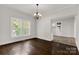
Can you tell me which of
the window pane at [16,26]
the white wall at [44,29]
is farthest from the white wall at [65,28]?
the window pane at [16,26]

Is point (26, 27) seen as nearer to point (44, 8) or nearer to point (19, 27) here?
point (19, 27)

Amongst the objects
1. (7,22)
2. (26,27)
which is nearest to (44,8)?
(26,27)

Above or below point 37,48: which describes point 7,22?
above

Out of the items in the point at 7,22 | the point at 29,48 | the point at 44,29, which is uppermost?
the point at 7,22

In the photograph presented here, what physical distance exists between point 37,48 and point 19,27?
57cm

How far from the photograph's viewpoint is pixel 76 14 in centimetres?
142

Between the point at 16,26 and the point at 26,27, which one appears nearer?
the point at 16,26

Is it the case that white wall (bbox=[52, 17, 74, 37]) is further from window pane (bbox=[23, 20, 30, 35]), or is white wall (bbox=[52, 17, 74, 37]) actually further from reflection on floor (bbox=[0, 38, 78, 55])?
window pane (bbox=[23, 20, 30, 35])

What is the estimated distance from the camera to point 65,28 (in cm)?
153

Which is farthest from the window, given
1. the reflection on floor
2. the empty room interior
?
the reflection on floor

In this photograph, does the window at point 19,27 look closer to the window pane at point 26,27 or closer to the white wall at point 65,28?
the window pane at point 26,27

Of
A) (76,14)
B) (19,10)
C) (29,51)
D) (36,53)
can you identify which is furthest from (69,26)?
(19,10)

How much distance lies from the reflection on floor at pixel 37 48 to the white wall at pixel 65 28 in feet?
0.72
